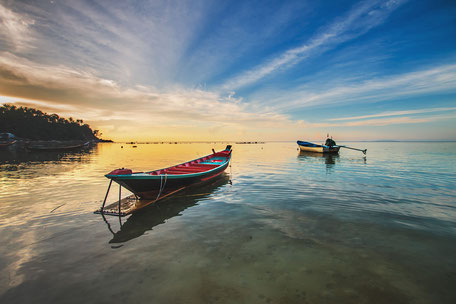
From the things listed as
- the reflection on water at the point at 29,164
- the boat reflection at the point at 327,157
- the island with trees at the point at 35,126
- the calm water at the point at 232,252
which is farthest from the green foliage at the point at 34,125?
the boat reflection at the point at 327,157

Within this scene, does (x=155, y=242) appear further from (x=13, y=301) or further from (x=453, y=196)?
(x=453, y=196)

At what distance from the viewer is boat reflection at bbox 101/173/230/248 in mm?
6806

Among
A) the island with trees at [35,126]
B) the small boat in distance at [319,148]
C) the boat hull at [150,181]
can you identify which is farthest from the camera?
the island with trees at [35,126]

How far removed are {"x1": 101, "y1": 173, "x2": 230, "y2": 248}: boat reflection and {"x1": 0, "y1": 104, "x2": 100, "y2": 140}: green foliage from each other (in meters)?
148

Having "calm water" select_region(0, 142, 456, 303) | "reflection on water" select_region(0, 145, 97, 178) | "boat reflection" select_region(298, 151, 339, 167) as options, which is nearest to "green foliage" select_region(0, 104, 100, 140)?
"reflection on water" select_region(0, 145, 97, 178)

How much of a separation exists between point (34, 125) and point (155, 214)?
159 meters

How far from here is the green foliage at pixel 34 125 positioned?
105625 millimetres

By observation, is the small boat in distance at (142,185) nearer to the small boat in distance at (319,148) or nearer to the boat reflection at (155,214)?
the boat reflection at (155,214)

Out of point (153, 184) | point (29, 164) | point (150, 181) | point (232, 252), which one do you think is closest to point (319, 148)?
point (153, 184)

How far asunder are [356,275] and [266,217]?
401 centimetres

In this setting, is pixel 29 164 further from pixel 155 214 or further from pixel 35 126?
pixel 35 126

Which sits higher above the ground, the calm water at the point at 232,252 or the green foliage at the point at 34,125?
the green foliage at the point at 34,125

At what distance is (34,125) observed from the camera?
4515 inches

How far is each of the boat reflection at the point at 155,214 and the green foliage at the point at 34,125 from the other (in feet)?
485
